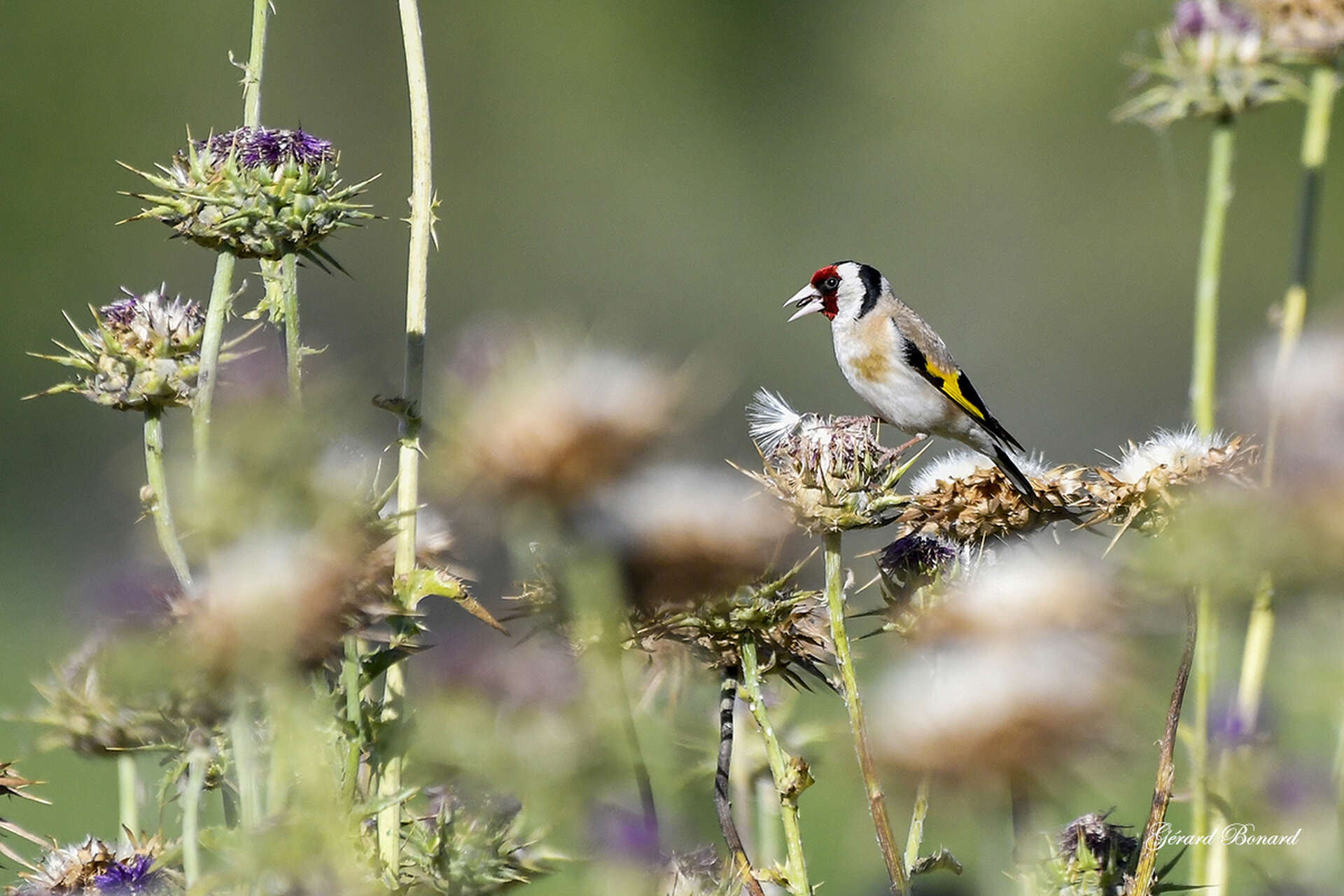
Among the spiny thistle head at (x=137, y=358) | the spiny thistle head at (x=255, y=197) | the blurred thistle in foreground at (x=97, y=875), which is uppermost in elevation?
the spiny thistle head at (x=255, y=197)

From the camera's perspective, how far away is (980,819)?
894mm

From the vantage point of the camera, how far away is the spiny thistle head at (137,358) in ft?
5.48

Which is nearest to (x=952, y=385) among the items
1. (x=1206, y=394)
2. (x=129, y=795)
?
(x=1206, y=394)

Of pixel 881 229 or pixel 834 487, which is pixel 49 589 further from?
pixel 834 487

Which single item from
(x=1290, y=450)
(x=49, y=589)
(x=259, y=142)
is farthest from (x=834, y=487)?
(x=49, y=589)

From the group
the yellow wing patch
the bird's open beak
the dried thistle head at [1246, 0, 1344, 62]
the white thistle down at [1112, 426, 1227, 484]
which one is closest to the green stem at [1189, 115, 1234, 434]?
the dried thistle head at [1246, 0, 1344, 62]

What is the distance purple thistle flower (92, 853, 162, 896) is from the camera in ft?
4.08

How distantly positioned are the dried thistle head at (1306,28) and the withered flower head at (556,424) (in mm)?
1543

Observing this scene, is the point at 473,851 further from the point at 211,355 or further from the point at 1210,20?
the point at 1210,20

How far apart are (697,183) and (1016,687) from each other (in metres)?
13.7

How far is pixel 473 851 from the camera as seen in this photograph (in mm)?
1313

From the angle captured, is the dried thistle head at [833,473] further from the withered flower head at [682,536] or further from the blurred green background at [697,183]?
the blurred green background at [697,183]

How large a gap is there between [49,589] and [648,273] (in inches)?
230

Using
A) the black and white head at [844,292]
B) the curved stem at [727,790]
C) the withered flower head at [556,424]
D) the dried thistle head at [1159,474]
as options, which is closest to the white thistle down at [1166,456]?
the dried thistle head at [1159,474]
